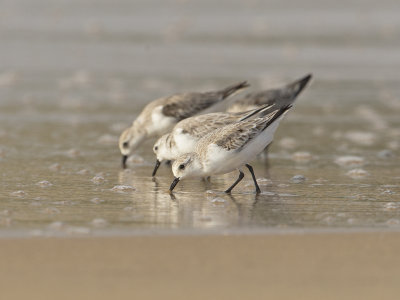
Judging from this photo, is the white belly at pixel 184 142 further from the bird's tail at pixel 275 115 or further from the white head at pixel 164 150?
the bird's tail at pixel 275 115

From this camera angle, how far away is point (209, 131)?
8.54 meters

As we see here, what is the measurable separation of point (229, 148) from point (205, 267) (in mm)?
2301

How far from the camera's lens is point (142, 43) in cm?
1894

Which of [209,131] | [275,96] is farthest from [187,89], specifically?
[209,131]

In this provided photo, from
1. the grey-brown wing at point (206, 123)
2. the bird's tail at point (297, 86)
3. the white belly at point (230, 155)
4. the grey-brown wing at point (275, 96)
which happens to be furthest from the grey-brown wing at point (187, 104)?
the white belly at point (230, 155)

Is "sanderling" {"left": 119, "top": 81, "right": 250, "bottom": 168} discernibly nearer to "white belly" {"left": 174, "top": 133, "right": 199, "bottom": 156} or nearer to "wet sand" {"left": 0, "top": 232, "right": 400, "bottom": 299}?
"white belly" {"left": 174, "top": 133, "right": 199, "bottom": 156}

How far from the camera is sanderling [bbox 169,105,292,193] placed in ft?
24.9

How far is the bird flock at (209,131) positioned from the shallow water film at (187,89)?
10.6 inches

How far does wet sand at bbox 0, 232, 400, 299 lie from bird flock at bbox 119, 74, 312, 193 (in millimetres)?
1675

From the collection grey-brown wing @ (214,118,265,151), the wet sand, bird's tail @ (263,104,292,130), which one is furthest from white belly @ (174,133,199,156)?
the wet sand

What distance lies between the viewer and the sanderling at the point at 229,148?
758 cm

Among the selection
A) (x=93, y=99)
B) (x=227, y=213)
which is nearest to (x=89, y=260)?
(x=227, y=213)

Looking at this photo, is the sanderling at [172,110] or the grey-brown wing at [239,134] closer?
the grey-brown wing at [239,134]

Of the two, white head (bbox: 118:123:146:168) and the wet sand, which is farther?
white head (bbox: 118:123:146:168)
